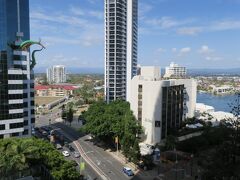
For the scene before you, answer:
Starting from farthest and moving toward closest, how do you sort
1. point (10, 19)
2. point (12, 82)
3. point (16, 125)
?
point (10, 19), point (16, 125), point (12, 82)

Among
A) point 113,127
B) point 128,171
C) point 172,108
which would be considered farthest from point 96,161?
point 172,108

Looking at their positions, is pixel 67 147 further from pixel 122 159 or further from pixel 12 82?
pixel 12 82

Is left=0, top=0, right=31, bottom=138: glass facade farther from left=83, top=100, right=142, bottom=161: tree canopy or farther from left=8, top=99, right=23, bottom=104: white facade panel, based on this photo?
left=83, top=100, right=142, bottom=161: tree canopy

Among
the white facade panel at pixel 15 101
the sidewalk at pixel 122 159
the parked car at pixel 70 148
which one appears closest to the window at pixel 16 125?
the white facade panel at pixel 15 101

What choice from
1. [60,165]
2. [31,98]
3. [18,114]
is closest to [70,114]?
[31,98]

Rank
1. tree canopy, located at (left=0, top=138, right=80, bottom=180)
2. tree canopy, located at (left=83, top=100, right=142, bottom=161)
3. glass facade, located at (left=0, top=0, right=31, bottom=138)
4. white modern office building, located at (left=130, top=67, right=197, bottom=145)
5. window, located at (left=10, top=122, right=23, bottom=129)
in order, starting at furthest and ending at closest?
white modern office building, located at (left=130, top=67, right=197, bottom=145)
tree canopy, located at (left=83, top=100, right=142, bottom=161)
window, located at (left=10, top=122, right=23, bottom=129)
glass facade, located at (left=0, top=0, right=31, bottom=138)
tree canopy, located at (left=0, top=138, right=80, bottom=180)

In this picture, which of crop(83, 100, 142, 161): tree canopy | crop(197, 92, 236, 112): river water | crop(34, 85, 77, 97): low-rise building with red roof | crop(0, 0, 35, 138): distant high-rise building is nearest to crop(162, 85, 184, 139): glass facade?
crop(83, 100, 142, 161): tree canopy
